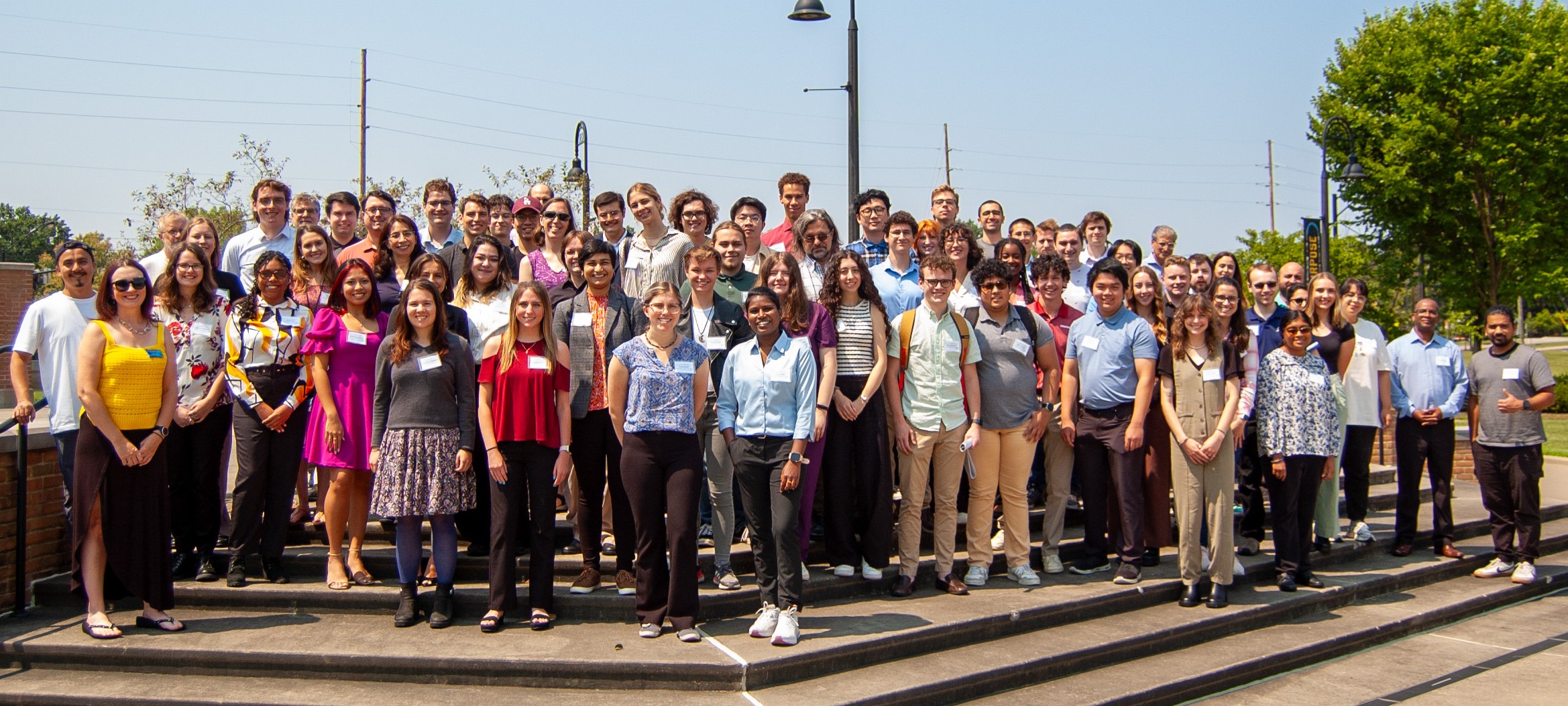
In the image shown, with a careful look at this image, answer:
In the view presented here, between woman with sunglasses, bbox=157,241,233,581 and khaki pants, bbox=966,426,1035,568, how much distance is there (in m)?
4.34

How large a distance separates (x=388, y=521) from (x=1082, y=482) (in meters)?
4.24

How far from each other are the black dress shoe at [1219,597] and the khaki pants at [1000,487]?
3.57ft

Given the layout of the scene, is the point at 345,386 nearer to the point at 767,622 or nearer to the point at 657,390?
the point at 657,390

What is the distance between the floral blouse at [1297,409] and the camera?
6.57 m

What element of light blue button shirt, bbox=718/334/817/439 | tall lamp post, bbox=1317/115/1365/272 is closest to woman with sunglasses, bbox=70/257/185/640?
light blue button shirt, bbox=718/334/817/439

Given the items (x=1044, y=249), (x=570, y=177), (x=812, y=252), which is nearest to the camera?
(x=812, y=252)

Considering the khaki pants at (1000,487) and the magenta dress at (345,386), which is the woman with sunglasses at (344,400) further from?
the khaki pants at (1000,487)

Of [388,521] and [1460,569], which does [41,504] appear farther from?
[1460,569]

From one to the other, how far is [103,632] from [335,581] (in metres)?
1.07

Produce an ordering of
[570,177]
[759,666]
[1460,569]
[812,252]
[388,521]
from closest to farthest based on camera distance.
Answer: [759,666]
[388,521]
[812,252]
[1460,569]
[570,177]

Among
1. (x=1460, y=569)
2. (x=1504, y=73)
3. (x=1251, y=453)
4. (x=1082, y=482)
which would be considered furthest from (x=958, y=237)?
(x=1504, y=73)

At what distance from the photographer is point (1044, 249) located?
8898mm

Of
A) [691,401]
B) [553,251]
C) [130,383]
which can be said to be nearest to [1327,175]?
[553,251]

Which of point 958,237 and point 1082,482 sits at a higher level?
point 958,237
